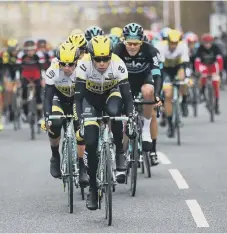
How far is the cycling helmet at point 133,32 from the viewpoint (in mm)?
12742

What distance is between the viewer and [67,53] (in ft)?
37.0

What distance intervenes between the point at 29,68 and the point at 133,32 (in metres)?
9.52

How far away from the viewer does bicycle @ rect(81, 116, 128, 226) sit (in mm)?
10000

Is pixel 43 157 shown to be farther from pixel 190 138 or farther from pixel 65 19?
pixel 65 19

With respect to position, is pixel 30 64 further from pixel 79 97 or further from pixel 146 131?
pixel 79 97

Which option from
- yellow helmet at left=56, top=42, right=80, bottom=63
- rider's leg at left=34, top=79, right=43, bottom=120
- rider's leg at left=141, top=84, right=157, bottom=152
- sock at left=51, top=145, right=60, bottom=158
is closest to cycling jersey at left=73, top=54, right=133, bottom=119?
yellow helmet at left=56, top=42, right=80, bottom=63

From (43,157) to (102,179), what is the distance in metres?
6.77

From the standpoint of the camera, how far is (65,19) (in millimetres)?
143250

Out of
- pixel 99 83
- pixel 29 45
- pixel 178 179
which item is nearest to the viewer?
pixel 99 83

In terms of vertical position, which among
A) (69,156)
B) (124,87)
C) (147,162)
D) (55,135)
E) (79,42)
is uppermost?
(79,42)

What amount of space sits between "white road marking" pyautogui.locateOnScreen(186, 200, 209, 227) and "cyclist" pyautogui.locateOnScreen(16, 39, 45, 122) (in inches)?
415

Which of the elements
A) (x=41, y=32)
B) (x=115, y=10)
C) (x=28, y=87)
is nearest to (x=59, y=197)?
(x=28, y=87)

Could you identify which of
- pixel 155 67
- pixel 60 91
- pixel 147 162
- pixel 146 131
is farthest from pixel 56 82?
pixel 147 162

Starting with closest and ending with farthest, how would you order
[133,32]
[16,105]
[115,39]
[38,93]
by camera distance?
1. [133,32]
2. [115,39]
3. [38,93]
4. [16,105]
